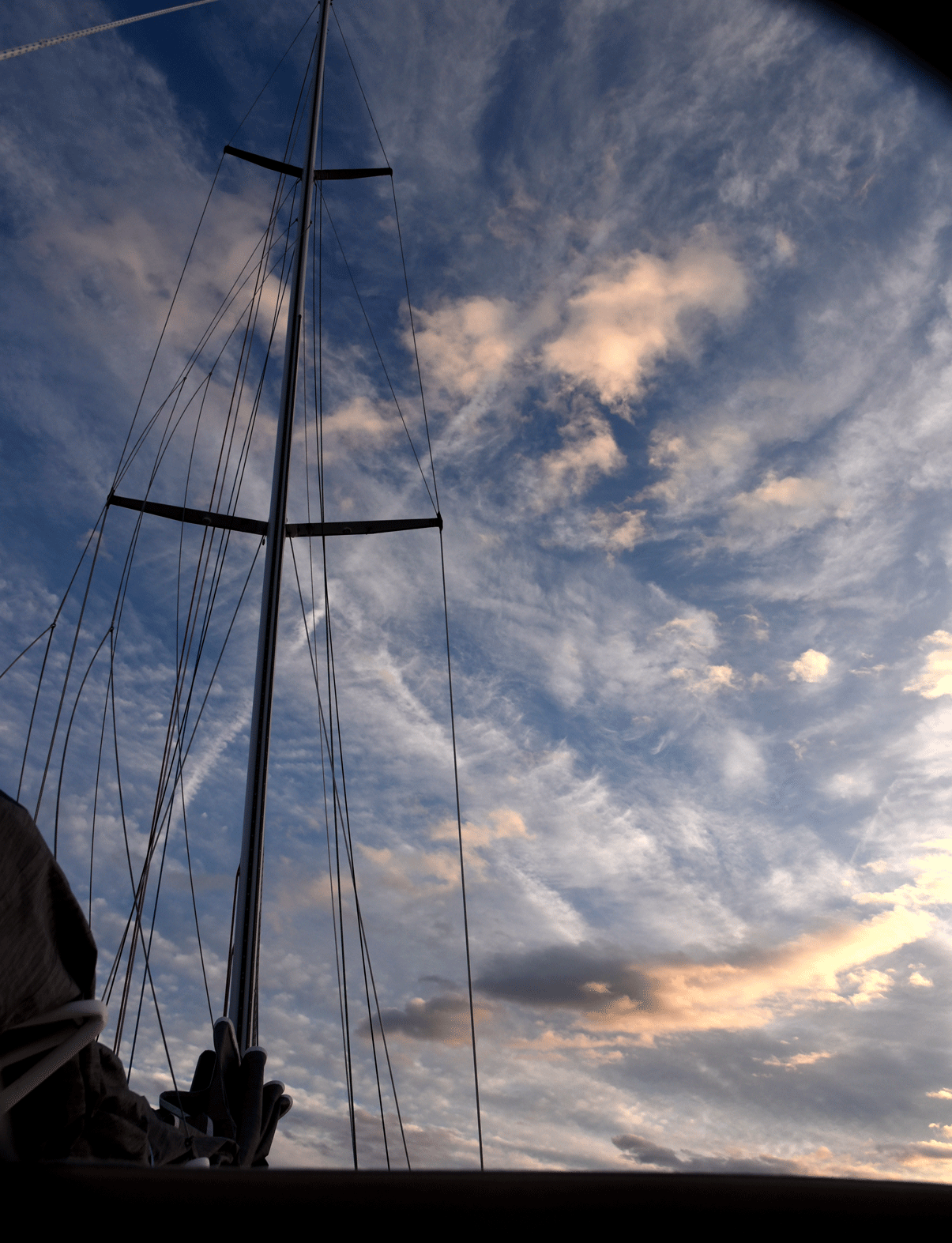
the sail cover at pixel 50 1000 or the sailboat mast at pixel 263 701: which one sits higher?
the sailboat mast at pixel 263 701

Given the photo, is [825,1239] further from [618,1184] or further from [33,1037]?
[33,1037]

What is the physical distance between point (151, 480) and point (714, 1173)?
10.5m

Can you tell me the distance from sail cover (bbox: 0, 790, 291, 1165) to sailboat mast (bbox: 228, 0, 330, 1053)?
4642 millimetres

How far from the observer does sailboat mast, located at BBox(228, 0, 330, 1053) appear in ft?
19.4

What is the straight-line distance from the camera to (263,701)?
23.5ft

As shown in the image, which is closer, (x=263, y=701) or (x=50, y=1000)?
(x=50, y=1000)

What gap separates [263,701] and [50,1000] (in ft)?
20.1

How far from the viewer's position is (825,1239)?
68 cm

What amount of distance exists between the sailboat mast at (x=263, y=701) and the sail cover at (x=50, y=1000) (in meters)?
4.64

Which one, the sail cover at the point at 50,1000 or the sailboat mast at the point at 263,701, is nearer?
the sail cover at the point at 50,1000

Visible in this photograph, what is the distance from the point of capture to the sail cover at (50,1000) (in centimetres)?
111

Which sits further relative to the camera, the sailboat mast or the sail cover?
the sailboat mast

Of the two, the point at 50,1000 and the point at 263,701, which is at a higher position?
the point at 263,701

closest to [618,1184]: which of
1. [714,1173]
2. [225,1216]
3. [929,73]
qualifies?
[714,1173]
